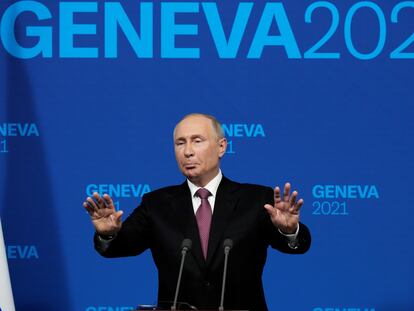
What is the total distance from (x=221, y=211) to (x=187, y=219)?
0.13m

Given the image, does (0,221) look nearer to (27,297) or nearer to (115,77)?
(27,297)

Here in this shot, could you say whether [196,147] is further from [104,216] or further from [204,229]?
[104,216]

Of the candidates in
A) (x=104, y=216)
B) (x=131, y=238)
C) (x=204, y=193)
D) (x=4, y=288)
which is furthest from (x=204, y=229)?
(x=4, y=288)

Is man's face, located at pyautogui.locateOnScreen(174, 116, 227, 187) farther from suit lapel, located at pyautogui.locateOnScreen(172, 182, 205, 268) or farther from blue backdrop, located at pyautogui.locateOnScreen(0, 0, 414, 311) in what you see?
blue backdrop, located at pyautogui.locateOnScreen(0, 0, 414, 311)

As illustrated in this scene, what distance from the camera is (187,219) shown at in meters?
2.97

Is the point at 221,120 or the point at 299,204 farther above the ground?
the point at 221,120

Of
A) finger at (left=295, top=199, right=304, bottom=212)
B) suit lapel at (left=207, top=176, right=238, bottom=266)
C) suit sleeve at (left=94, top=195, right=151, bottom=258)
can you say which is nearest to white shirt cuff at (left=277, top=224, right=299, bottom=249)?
finger at (left=295, top=199, right=304, bottom=212)

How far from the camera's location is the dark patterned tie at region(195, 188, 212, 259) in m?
2.93

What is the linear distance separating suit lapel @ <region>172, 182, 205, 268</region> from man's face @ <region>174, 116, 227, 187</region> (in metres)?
0.10

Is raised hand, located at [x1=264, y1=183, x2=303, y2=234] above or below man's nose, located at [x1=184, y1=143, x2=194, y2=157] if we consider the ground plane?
below

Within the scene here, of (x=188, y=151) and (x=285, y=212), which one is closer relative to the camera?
(x=285, y=212)

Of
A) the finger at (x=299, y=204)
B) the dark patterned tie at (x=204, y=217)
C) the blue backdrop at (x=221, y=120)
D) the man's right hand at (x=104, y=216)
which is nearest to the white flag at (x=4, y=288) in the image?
the blue backdrop at (x=221, y=120)

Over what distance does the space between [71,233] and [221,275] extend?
171 cm

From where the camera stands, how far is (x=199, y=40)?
4.36m
